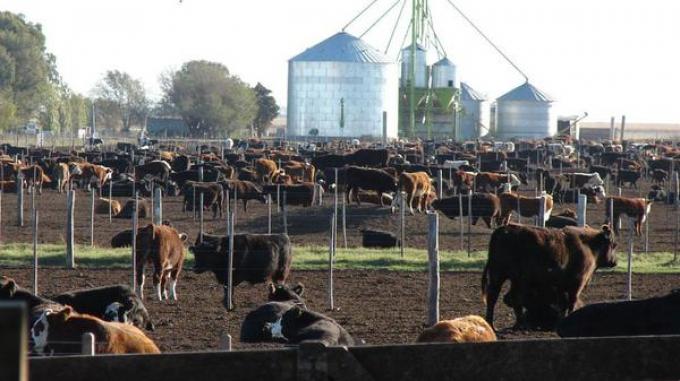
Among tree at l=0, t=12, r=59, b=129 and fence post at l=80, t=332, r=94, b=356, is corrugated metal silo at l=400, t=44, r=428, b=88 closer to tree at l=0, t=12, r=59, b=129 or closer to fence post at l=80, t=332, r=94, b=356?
tree at l=0, t=12, r=59, b=129

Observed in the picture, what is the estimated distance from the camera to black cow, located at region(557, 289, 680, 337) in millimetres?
10711

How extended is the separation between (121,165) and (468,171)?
13503 mm

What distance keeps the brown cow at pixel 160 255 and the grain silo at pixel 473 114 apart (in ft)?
303

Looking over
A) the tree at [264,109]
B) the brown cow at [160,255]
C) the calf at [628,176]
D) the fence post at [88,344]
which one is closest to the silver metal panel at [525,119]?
the tree at [264,109]

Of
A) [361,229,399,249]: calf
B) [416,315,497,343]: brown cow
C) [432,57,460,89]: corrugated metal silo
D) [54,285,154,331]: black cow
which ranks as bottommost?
[361,229,399,249]: calf

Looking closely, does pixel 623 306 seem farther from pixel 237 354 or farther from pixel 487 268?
pixel 237 354

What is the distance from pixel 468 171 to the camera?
4566 cm

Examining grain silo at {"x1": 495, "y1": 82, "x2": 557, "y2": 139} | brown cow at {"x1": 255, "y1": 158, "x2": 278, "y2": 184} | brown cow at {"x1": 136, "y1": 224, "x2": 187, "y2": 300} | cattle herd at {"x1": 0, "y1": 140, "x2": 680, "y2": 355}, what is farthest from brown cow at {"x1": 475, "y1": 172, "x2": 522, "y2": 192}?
grain silo at {"x1": 495, "y1": 82, "x2": 557, "y2": 139}

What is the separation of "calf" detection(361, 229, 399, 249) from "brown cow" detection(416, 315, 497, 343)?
566 inches

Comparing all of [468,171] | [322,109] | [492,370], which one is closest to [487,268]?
[492,370]

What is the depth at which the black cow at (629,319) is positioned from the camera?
35.1 ft

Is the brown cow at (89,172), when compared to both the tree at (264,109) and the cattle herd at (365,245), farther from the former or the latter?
the tree at (264,109)

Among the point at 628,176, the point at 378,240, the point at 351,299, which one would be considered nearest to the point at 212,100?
the point at 628,176

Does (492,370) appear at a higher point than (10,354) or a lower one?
lower
